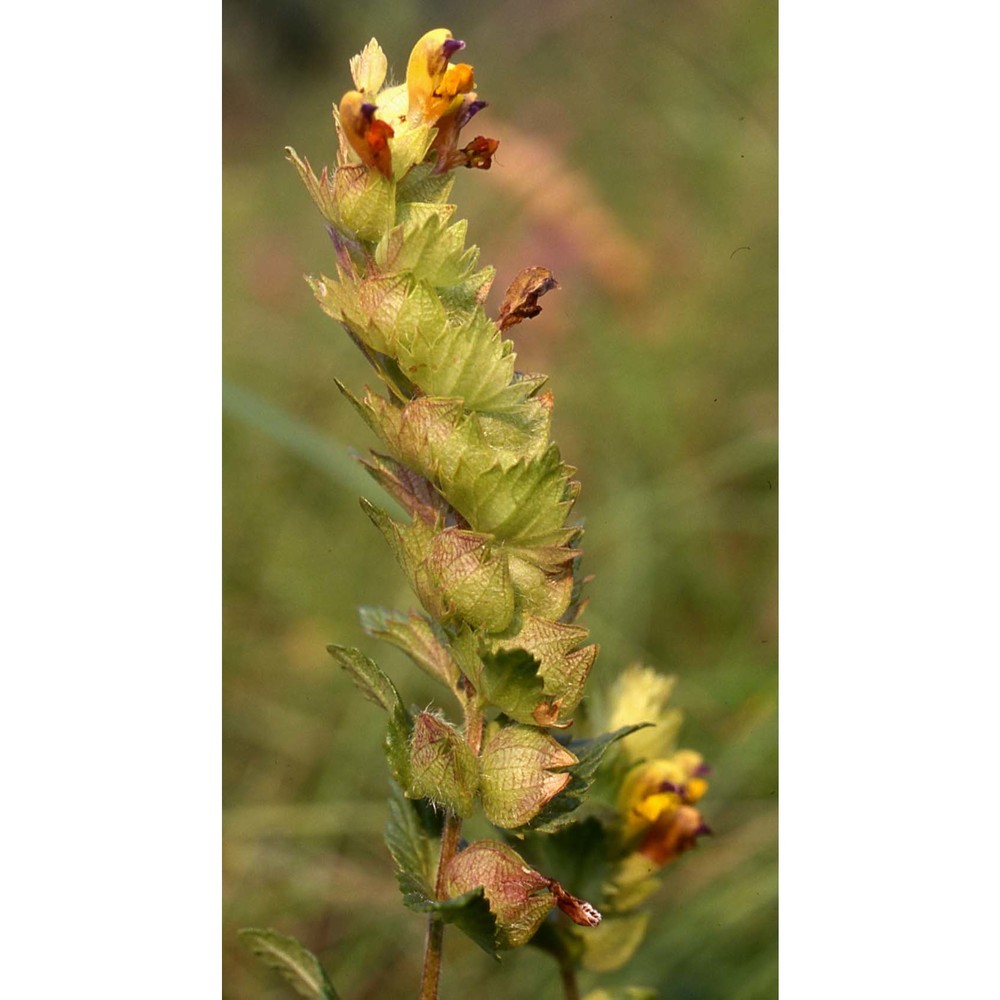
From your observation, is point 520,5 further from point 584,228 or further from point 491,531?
point 491,531

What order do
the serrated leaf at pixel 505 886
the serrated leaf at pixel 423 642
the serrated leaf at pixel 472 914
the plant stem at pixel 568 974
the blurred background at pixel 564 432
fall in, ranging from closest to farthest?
the serrated leaf at pixel 472 914, the serrated leaf at pixel 505 886, the serrated leaf at pixel 423 642, the plant stem at pixel 568 974, the blurred background at pixel 564 432

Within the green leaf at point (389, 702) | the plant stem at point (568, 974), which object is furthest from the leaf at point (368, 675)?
the plant stem at point (568, 974)

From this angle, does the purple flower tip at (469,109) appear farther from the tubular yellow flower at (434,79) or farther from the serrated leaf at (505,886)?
the serrated leaf at (505,886)

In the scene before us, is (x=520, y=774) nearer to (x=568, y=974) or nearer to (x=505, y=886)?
(x=505, y=886)

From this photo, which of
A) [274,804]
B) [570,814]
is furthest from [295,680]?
[570,814]

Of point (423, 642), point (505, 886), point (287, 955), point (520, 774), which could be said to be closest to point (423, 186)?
point (423, 642)

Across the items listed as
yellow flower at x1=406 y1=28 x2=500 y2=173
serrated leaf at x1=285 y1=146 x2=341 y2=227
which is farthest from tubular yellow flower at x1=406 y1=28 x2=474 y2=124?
serrated leaf at x1=285 y1=146 x2=341 y2=227

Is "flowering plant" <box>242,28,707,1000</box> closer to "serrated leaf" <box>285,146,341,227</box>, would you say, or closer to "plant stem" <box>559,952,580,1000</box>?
"serrated leaf" <box>285,146,341,227</box>
